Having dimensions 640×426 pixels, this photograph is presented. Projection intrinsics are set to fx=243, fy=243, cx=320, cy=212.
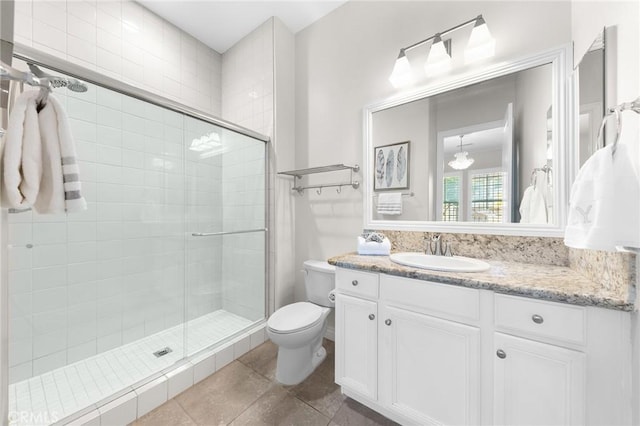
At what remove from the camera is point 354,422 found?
4.13ft

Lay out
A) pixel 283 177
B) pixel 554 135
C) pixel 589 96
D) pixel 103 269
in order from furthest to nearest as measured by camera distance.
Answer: pixel 283 177 < pixel 103 269 < pixel 554 135 < pixel 589 96

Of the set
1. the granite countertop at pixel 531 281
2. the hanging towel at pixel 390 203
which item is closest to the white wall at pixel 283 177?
the hanging towel at pixel 390 203

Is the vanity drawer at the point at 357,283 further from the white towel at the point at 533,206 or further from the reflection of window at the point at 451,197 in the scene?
the white towel at the point at 533,206

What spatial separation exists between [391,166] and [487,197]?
62 centimetres

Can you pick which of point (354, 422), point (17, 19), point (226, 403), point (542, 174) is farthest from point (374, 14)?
point (226, 403)

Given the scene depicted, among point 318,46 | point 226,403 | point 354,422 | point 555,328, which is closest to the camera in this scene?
point 555,328

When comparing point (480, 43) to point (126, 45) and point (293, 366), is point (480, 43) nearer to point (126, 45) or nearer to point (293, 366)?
point (293, 366)

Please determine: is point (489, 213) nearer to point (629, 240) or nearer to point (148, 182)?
point (629, 240)

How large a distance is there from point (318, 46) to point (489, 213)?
1.96 metres

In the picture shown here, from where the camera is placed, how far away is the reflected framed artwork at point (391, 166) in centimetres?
170

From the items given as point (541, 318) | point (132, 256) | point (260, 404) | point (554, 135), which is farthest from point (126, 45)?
point (541, 318)

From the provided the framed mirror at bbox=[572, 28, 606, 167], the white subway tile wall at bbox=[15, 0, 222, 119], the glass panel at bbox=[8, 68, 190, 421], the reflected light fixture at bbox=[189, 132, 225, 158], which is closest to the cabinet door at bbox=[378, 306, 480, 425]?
the framed mirror at bbox=[572, 28, 606, 167]

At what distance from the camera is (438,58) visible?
5.01 feet

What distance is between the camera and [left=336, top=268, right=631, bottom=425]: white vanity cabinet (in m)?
0.80
